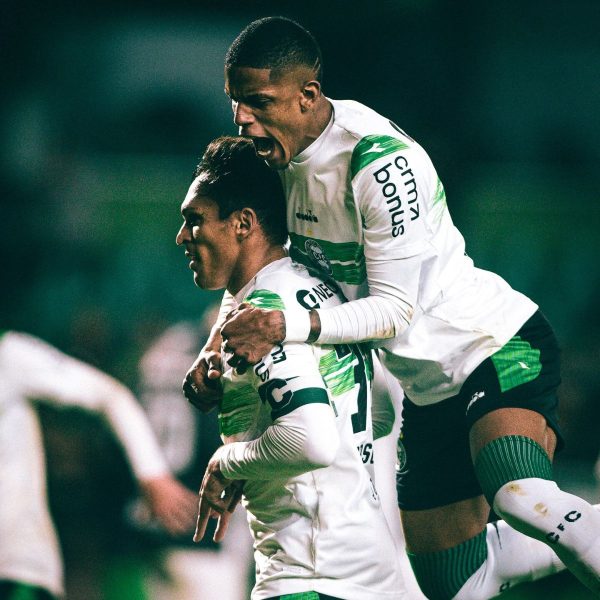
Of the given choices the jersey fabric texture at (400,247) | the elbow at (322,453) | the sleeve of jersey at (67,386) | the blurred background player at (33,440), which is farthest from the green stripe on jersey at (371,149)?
the sleeve of jersey at (67,386)

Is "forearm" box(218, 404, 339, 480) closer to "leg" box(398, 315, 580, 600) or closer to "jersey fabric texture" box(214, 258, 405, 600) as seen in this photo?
"jersey fabric texture" box(214, 258, 405, 600)

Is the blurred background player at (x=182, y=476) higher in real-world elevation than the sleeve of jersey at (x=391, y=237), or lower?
lower

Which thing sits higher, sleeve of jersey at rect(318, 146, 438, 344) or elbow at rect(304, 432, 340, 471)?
sleeve of jersey at rect(318, 146, 438, 344)

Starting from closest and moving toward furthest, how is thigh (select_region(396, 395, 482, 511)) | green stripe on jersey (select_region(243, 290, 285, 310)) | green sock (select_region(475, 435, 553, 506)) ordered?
green stripe on jersey (select_region(243, 290, 285, 310)) → green sock (select_region(475, 435, 553, 506)) → thigh (select_region(396, 395, 482, 511))

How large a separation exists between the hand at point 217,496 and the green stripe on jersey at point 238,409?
0.29ft

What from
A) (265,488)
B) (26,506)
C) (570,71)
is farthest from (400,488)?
(570,71)

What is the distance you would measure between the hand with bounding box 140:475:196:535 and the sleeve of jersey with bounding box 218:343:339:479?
5.17 feet

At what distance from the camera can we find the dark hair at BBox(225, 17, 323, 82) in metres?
3.04

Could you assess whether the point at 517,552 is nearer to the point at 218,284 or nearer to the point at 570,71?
the point at 218,284

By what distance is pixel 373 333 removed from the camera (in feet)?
9.83

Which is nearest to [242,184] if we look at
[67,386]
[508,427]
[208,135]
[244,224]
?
[244,224]

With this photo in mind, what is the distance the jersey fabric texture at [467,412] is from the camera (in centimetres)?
323

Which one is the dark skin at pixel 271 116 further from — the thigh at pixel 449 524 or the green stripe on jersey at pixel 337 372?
the thigh at pixel 449 524

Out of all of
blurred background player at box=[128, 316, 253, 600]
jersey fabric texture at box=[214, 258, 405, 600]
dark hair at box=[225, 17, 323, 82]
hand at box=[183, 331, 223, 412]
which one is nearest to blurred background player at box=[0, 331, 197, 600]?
blurred background player at box=[128, 316, 253, 600]
